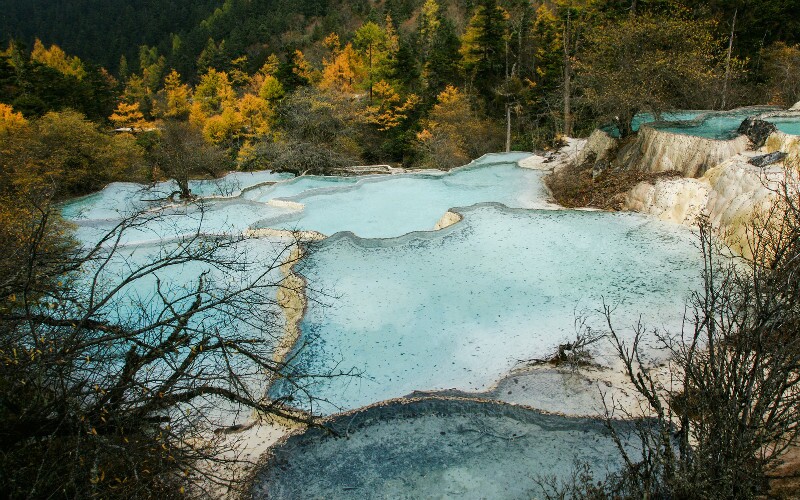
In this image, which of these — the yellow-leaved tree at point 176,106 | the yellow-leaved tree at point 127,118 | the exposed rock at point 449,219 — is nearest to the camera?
the exposed rock at point 449,219

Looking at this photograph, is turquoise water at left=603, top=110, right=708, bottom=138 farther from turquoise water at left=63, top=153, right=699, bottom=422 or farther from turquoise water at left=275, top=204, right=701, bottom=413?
turquoise water at left=275, top=204, right=701, bottom=413

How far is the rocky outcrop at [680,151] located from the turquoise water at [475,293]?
1.67 m

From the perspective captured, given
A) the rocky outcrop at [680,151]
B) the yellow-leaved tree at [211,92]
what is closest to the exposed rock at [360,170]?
the rocky outcrop at [680,151]

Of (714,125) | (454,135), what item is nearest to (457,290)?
(714,125)

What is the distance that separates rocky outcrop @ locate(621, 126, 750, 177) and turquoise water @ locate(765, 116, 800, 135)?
1.52 meters

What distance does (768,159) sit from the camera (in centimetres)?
973

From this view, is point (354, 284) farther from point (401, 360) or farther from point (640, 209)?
point (640, 209)

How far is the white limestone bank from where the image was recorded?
8.97m

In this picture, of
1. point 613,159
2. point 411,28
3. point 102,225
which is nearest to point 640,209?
point 613,159

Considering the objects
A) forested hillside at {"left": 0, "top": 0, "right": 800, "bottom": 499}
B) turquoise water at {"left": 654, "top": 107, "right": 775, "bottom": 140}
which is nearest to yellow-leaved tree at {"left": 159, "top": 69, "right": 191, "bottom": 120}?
forested hillside at {"left": 0, "top": 0, "right": 800, "bottom": 499}

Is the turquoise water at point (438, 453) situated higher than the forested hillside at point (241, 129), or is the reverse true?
the forested hillside at point (241, 129)

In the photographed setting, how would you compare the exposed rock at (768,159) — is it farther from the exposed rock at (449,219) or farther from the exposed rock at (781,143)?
the exposed rock at (449,219)

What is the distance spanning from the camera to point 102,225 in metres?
14.1

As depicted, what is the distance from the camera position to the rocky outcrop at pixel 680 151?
10.7 m
